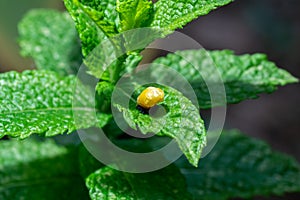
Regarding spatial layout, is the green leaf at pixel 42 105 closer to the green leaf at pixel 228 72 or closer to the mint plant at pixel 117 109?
the mint plant at pixel 117 109

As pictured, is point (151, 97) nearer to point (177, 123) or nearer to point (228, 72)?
point (177, 123)

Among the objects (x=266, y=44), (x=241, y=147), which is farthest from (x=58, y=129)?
(x=266, y=44)

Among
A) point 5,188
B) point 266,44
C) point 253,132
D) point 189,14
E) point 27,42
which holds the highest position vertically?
point 189,14

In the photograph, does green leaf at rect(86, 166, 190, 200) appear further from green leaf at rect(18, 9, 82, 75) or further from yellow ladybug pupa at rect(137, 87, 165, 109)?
green leaf at rect(18, 9, 82, 75)

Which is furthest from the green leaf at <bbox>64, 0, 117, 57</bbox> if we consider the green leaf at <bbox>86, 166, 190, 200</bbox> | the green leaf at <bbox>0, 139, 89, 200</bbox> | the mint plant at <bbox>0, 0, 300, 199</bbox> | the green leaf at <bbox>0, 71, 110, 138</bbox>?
the green leaf at <bbox>0, 139, 89, 200</bbox>

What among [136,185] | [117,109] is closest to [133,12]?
[117,109]

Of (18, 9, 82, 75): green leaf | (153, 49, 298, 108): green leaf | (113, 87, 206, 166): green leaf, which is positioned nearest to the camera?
(113, 87, 206, 166): green leaf

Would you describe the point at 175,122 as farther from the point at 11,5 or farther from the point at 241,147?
the point at 11,5

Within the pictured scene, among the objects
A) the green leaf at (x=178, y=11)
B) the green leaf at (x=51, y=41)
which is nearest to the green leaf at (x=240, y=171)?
the green leaf at (x=51, y=41)
